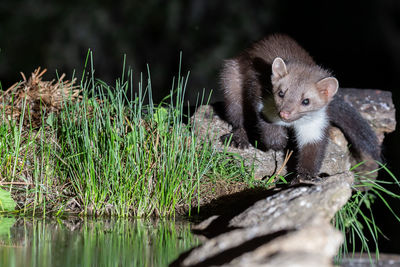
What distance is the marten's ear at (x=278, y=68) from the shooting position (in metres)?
4.07

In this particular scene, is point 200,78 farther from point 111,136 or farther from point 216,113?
point 111,136

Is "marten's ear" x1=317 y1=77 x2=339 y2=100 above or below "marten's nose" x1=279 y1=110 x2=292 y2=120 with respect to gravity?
above

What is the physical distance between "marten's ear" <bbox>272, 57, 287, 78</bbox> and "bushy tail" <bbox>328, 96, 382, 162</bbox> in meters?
0.85

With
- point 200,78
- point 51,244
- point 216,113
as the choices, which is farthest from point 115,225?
point 200,78

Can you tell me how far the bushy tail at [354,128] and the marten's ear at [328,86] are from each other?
2.30 feet

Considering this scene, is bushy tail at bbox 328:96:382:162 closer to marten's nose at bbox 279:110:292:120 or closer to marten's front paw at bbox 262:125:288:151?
marten's front paw at bbox 262:125:288:151

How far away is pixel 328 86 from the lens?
4066 mm

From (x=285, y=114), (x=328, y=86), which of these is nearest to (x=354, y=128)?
(x=328, y=86)

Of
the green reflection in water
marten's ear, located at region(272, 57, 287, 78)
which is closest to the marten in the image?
marten's ear, located at region(272, 57, 287, 78)

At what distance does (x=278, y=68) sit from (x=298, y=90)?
0.23 meters

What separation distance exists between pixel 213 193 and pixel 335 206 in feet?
4.05

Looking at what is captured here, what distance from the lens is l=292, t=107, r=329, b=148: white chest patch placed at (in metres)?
4.18

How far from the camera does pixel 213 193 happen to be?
387cm

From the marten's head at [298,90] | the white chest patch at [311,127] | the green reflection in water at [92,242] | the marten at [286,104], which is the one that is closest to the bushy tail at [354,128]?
the marten at [286,104]
